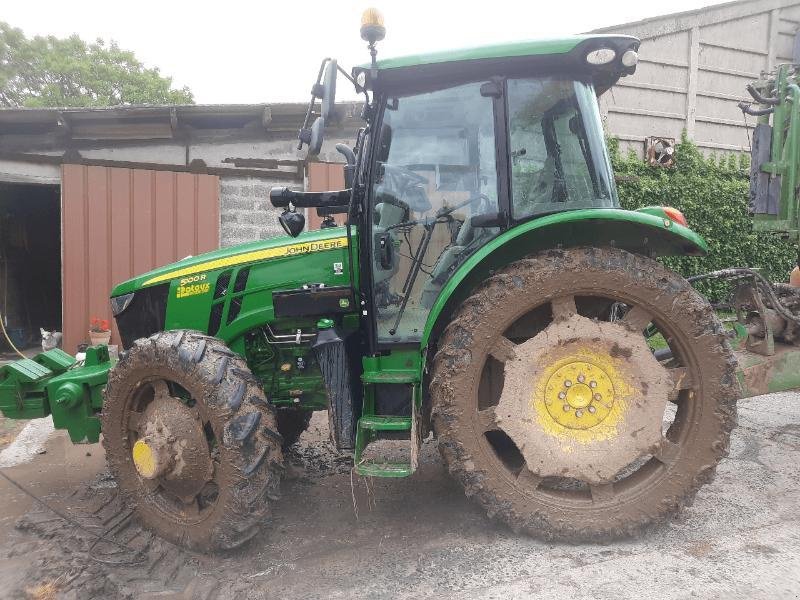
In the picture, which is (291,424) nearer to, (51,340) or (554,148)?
(554,148)

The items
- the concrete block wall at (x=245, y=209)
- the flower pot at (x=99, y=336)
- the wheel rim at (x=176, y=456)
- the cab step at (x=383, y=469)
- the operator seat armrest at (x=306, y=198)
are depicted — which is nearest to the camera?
the cab step at (x=383, y=469)

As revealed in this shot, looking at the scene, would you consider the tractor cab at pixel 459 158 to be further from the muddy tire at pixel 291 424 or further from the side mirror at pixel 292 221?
the muddy tire at pixel 291 424

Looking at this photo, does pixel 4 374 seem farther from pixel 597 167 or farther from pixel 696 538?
pixel 696 538

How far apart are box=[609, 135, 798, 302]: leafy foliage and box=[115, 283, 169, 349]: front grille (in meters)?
7.55

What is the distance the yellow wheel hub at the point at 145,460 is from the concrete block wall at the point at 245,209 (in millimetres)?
5007

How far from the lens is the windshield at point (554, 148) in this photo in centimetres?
276

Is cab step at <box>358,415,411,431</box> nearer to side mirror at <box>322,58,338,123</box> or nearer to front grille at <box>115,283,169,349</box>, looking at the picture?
side mirror at <box>322,58,338,123</box>

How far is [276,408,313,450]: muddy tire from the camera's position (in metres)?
3.98

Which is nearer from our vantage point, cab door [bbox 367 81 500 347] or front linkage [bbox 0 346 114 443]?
cab door [bbox 367 81 500 347]

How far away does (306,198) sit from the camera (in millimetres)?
2945

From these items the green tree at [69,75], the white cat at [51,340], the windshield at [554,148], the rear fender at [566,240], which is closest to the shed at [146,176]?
the white cat at [51,340]

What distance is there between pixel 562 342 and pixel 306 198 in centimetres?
145

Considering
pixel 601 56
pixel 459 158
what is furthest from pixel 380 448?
pixel 601 56

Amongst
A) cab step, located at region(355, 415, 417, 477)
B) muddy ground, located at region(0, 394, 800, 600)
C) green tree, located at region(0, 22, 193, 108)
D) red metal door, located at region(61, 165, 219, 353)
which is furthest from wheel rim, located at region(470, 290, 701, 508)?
green tree, located at region(0, 22, 193, 108)
